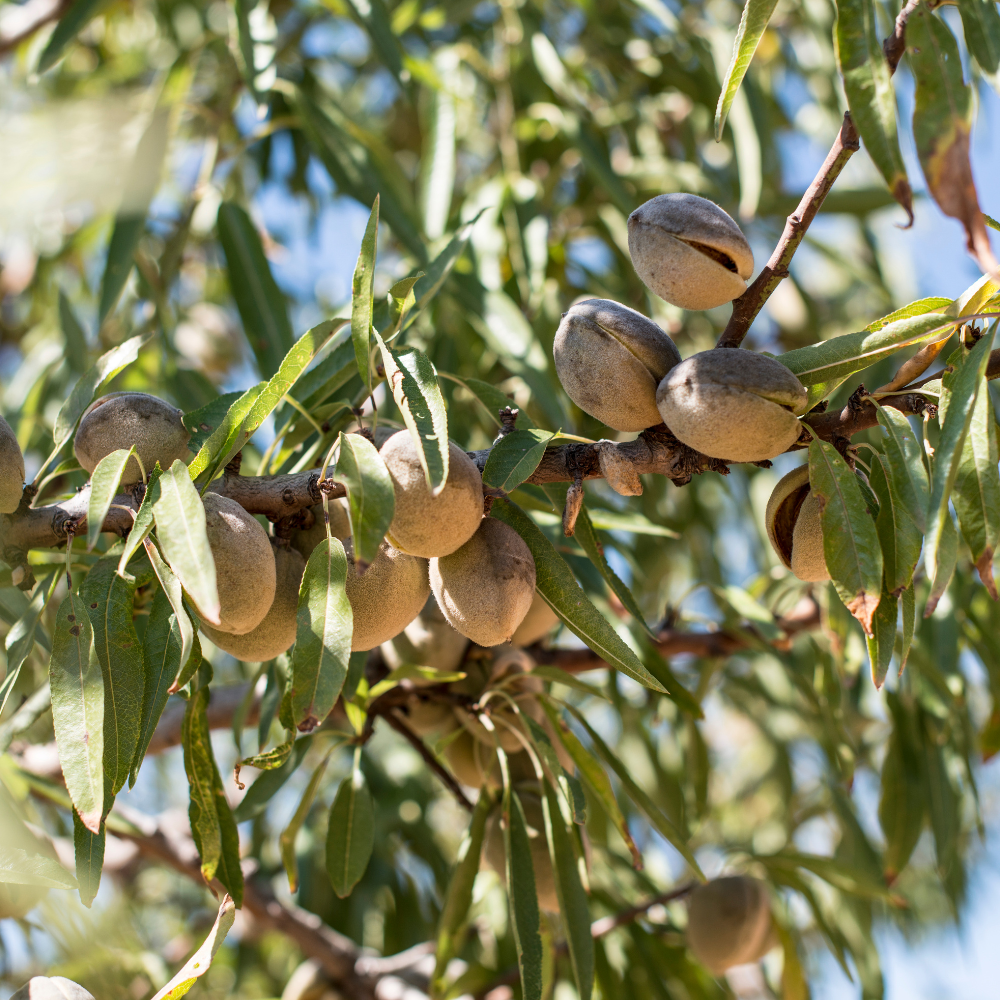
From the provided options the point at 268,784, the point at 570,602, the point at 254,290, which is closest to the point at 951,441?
the point at 570,602

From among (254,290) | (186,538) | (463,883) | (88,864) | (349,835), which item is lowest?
(463,883)

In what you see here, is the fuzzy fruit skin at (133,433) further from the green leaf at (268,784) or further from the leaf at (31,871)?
the green leaf at (268,784)

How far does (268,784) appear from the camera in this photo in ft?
3.79

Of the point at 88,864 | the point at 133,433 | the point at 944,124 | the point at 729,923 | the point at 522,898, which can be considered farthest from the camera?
the point at 729,923

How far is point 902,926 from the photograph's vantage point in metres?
2.03

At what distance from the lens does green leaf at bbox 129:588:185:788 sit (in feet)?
2.44

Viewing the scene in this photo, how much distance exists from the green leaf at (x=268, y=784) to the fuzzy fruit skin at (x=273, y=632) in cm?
33

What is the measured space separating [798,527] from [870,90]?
1.06 ft

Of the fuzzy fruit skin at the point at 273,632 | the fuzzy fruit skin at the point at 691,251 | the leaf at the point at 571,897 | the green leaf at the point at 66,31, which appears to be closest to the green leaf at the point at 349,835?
the leaf at the point at 571,897

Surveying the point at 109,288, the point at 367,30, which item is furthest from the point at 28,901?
the point at 367,30

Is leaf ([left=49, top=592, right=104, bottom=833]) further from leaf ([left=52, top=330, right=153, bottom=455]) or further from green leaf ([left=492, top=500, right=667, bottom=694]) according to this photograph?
green leaf ([left=492, top=500, right=667, bottom=694])

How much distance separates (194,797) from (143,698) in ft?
0.47

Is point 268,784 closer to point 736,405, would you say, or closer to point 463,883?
point 463,883

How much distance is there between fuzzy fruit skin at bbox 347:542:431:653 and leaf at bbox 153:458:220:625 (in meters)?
0.14
